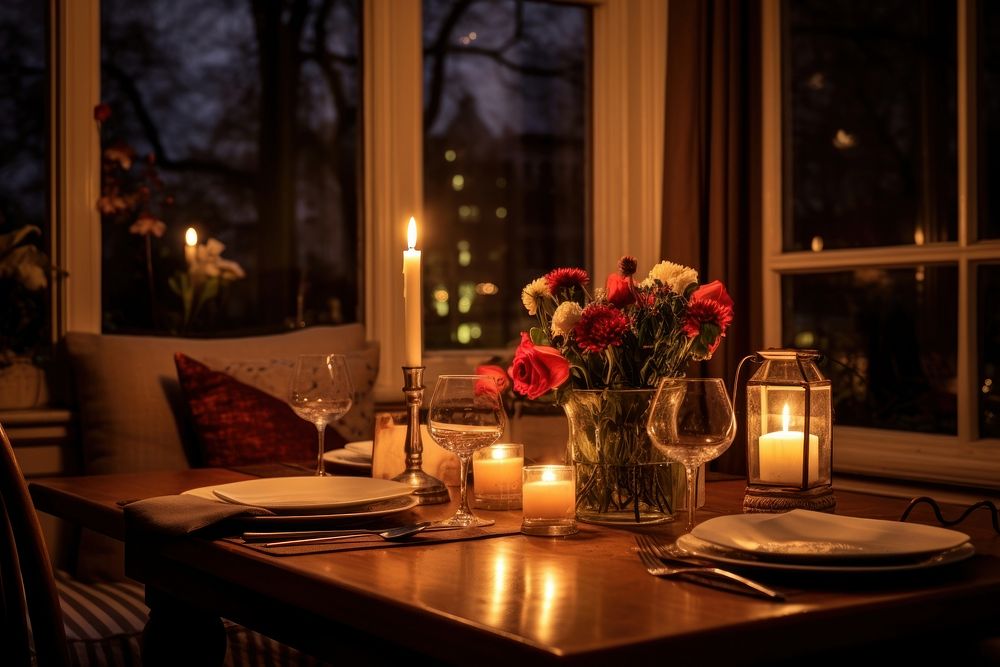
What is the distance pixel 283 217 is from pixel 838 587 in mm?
2761

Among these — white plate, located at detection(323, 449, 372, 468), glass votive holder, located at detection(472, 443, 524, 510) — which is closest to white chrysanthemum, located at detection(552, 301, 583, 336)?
glass votive holder, located at detection(472, 443, 524, 510)

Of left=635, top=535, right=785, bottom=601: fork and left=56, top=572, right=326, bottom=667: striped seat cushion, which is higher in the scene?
left=635, top=535, right=785, bottom=601: fork

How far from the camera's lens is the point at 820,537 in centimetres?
115

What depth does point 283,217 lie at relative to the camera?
3.55 m

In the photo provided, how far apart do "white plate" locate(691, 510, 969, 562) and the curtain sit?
211cm

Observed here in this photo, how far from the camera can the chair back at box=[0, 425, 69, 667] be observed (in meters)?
1.32

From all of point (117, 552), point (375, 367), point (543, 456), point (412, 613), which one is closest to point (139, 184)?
point (375, 367)

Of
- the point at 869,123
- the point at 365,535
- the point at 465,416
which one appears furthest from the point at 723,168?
the point at 365,535

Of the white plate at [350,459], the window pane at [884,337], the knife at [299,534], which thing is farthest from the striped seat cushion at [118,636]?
the window pane at [884,337]

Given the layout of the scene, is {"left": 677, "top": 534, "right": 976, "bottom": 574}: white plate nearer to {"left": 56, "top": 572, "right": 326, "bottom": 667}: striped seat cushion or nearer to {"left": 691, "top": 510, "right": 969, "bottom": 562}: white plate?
{"left": 691, "top": 510, "right": 969, "bottom": 562}: white plate

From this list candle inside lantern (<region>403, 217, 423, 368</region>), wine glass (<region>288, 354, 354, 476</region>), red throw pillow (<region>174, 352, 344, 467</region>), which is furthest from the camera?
red throw pillow (<region>174, 352, 344, 467</region>)

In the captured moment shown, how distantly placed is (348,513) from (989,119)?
2.30 meters

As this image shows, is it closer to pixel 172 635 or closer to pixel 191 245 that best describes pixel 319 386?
pixel 172 635

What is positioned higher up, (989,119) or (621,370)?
(989,119)
